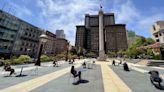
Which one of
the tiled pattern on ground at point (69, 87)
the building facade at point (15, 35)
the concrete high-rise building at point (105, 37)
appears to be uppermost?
the concrete high-rise building at point (105, 37)

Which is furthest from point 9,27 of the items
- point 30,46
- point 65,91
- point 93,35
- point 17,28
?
point 93,35

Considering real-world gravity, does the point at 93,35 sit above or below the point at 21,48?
above

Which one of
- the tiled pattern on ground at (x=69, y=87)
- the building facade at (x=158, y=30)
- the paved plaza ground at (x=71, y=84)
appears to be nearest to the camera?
the tiled pattern on ground at (x=69, y=87)

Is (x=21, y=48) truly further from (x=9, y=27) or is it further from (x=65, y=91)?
(x=65, y=91)

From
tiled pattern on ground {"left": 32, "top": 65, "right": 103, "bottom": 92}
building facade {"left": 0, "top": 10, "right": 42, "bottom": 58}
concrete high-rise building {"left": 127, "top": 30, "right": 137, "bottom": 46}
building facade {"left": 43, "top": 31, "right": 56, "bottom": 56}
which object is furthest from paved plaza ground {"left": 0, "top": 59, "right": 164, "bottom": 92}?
concrete high-rise building {"left": 127, "top": 30, "right": 137, "bottom": 46}

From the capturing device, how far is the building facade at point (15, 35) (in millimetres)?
42875

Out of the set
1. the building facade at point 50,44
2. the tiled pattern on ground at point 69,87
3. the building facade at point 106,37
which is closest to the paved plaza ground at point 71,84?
the tiled pattern on ground at point 69,87

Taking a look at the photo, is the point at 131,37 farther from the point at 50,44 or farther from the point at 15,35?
the point at 15,35

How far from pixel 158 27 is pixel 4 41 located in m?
75.7

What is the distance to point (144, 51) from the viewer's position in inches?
2135

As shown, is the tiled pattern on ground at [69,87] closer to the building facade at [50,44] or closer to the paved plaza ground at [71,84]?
the paved plaza ground at [71,84]

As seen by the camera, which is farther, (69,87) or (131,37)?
(131,37)

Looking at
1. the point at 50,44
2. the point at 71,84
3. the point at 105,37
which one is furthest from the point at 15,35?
the point at 105,37

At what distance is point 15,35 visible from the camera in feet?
160
